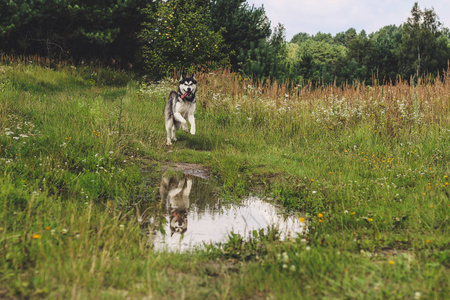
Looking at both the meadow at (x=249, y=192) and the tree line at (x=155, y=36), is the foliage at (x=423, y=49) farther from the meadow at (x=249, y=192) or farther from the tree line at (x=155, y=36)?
the meadow at (x=249, y=192)

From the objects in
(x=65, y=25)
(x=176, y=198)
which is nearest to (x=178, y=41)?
(x=65, y=25)

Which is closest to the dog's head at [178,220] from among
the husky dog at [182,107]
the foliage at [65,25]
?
the husky dog at [182,107]

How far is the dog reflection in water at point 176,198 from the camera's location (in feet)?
13.9

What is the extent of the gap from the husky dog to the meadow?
1.60 feet

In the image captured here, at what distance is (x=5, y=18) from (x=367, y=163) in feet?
60.5

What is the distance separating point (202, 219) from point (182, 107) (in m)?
4.20

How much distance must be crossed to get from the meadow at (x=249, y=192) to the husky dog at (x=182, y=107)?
1.60ft

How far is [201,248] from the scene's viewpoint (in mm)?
3555

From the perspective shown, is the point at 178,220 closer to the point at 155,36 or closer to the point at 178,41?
the point at 178,41

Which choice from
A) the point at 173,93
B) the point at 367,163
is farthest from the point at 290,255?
the point at 173,93

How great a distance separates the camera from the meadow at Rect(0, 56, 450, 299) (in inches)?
105

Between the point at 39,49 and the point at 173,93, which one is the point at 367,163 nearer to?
the point at 173,93

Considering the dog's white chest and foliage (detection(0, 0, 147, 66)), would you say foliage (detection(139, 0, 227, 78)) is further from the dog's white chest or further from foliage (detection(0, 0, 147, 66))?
the dog's white chest

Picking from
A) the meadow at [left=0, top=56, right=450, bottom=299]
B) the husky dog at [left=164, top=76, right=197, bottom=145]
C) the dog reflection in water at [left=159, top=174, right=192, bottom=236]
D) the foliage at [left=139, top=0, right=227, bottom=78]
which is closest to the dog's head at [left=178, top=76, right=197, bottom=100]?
the husky dog at [left=164, top=76, right=197, bottom=145]
